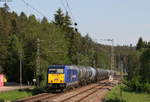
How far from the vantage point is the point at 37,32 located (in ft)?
243

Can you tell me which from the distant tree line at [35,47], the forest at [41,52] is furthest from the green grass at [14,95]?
the distant tree line at [35,47]

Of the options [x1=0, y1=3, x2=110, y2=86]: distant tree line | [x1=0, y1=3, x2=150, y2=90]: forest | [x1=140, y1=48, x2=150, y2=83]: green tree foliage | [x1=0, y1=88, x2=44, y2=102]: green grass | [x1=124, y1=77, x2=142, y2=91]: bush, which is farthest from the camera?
[x1=0, y1=3, x2=110, y2=86]: distant tree line

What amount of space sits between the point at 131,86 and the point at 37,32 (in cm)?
2926

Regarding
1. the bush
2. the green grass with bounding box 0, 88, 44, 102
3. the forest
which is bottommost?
the green grass with bounding box 0, 88, 44, 102

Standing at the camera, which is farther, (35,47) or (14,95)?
(35,47)

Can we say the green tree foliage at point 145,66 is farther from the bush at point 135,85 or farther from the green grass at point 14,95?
the green grass at point 14,95

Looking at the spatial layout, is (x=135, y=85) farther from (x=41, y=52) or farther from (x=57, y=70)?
(x=41, y=52)

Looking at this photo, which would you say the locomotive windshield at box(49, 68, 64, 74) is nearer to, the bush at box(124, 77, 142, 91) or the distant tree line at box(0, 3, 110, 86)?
the distant tree line at box(0, 3, 110, 86)

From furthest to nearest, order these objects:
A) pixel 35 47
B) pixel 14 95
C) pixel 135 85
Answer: pixel 35 47, pixel 135 85, pixel 14 95

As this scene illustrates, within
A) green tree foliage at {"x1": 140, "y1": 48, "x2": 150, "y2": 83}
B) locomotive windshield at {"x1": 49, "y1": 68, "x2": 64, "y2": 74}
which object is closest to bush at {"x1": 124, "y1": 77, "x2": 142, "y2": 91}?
green tree foliage at {"x1": 140, "y1": 48, "x2": 150, "y2": 83}

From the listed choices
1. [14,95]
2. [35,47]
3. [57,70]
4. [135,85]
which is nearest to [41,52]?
[35,47]

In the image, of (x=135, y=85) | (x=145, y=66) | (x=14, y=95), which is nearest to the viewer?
(x=14, y=95)

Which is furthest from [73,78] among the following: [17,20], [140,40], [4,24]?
[140,40]

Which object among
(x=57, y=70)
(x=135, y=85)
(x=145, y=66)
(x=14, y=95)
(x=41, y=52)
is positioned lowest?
(x=14, y=95)
